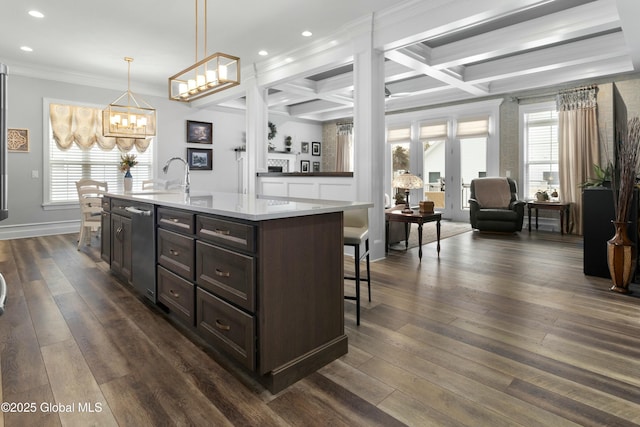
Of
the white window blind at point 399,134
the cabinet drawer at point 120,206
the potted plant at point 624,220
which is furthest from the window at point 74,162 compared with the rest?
the potted plant at point 624,220

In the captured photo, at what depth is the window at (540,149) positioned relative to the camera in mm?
6980

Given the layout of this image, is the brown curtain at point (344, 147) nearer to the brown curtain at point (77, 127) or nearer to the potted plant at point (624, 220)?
the brown curtain at point (77, 127)

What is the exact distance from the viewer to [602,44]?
16.9 ft

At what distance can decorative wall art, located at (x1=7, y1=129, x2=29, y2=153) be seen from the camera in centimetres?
602

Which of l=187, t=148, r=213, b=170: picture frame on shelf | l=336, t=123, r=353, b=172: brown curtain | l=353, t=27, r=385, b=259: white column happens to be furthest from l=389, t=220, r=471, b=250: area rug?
l=187, t=148, r=213, b=170: picture frame on shelf

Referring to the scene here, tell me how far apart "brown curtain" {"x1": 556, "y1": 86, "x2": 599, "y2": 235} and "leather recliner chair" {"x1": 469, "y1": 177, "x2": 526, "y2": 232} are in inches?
34.3

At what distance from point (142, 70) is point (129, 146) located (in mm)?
1520

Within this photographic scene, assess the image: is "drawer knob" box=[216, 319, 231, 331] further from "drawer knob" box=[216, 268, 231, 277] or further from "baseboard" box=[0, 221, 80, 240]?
"baseboard" box=[0, 221, 80, 240]

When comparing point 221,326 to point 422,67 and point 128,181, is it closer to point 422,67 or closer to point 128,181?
point 128,181

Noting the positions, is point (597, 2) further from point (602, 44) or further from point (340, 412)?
point (340, 412)

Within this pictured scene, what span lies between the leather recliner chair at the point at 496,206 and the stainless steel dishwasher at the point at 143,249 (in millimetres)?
5662

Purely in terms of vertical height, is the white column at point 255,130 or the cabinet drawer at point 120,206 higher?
the white column at point 255,130

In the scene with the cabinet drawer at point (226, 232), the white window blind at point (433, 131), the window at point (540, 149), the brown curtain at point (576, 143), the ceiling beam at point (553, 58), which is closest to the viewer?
the cabinet drawer at point (226, 232)

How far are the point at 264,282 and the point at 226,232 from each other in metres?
0.36
